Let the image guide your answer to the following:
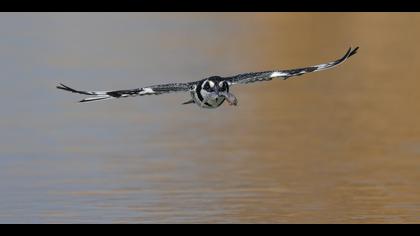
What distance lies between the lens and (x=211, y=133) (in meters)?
17.6

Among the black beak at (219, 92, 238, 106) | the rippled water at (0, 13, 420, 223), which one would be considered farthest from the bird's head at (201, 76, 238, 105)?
the rippled water at (0, 13, 420, 223)

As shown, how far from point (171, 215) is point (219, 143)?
443 cm

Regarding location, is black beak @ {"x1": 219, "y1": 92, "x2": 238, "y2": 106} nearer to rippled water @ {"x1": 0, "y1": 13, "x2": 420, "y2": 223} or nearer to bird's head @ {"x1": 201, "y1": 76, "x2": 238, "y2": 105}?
bird's head @ {"x1": 201, "y1": 76, "x2": 238, "y2": 105}

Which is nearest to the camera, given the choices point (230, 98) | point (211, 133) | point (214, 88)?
point (230, 98)

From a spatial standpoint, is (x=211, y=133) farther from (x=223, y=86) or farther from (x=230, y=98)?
(x=230, y=98)

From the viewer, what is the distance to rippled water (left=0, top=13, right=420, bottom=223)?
43.0ft

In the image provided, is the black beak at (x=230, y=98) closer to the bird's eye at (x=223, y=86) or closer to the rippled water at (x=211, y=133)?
the bird's eye at (x=223, y=86)

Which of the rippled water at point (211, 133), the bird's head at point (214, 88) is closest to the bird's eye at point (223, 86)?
the bird's head at point (214, 88)

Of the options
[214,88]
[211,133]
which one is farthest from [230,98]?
[211,133]

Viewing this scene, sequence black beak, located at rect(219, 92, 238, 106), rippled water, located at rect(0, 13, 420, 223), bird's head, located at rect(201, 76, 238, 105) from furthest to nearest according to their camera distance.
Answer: rippled water, located at rect(0, 13, 420, 223) < bird's head, located at rect(201, 76, 238, 105) < black beak, located at rect(219, 92, 238, 106)

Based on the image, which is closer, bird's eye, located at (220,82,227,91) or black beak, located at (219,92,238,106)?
black beak, located at (219,92,238,106)

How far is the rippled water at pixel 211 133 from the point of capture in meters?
13.1

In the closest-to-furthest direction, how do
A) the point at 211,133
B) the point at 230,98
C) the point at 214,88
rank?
the point at 230,98 < the point at 214,88 < the point at 211,133

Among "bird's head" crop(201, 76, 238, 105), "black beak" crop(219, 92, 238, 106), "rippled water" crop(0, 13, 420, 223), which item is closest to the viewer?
"black beak" crop(219, 92, 238, 106)
